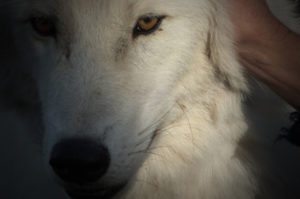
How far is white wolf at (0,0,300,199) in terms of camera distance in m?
1.89

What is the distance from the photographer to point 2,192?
2.95m

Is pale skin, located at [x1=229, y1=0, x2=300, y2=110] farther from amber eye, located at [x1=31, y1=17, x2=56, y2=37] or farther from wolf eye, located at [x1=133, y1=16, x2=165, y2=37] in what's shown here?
amber eye, located at [x1=31, y1=17, x2=56, y2=37]

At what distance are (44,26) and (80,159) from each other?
0.65 meters

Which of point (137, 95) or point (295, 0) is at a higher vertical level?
point (295, 0)

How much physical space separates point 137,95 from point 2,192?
138 centimetres

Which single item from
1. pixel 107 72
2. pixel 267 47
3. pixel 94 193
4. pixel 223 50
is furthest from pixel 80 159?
pixel 267 47

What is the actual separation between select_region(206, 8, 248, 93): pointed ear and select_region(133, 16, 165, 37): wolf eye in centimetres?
29

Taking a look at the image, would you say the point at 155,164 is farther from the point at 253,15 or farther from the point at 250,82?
the point at 253,15

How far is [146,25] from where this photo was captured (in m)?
2.06

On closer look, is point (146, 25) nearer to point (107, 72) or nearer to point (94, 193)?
point (107, 72)

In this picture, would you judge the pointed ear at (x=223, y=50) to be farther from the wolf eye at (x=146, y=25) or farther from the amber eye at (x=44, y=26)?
the amber eye at (x=44, y=26)

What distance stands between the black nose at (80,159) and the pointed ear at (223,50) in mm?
745

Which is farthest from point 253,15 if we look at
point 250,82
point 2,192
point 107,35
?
point 2,192

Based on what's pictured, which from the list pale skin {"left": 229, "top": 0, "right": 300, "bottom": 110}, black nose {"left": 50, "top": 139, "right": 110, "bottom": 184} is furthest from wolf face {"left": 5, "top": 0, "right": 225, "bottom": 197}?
pale skin {"left": 229, "top": 0, "right": 300, "bottom": 110}
